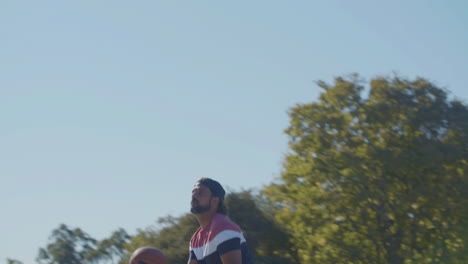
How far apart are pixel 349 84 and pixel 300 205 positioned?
4302 millimetres

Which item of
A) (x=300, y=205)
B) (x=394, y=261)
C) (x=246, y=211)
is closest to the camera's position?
(x=394, y=261)

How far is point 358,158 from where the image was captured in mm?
20562

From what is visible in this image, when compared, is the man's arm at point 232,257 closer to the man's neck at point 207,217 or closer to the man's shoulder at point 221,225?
the man's shoulder at point 221,225

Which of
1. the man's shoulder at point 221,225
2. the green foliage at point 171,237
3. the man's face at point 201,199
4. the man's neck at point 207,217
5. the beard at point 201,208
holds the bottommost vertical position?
the man's shoulder at point 221,225

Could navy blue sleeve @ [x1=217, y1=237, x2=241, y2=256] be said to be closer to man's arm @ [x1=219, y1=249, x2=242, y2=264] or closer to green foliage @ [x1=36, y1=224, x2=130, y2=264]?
man's arm @ [x1=219, y1=249, x2=242, y2=264]

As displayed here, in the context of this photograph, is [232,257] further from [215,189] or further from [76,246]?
[76,246]

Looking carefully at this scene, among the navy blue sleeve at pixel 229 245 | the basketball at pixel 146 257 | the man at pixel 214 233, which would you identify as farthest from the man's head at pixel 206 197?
the basketball at pixel 146 257

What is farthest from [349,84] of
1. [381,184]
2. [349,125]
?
[381,184]

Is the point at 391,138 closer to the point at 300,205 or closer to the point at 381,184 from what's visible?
the point at 381,184

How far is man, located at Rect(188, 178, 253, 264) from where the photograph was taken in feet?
16.4

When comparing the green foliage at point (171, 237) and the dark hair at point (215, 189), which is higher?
the green foliage at point (171, 237)

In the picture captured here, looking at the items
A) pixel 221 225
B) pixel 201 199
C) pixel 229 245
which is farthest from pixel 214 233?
pixel 201 199

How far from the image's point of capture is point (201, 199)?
5398mm

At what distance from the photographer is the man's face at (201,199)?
5379 mm
